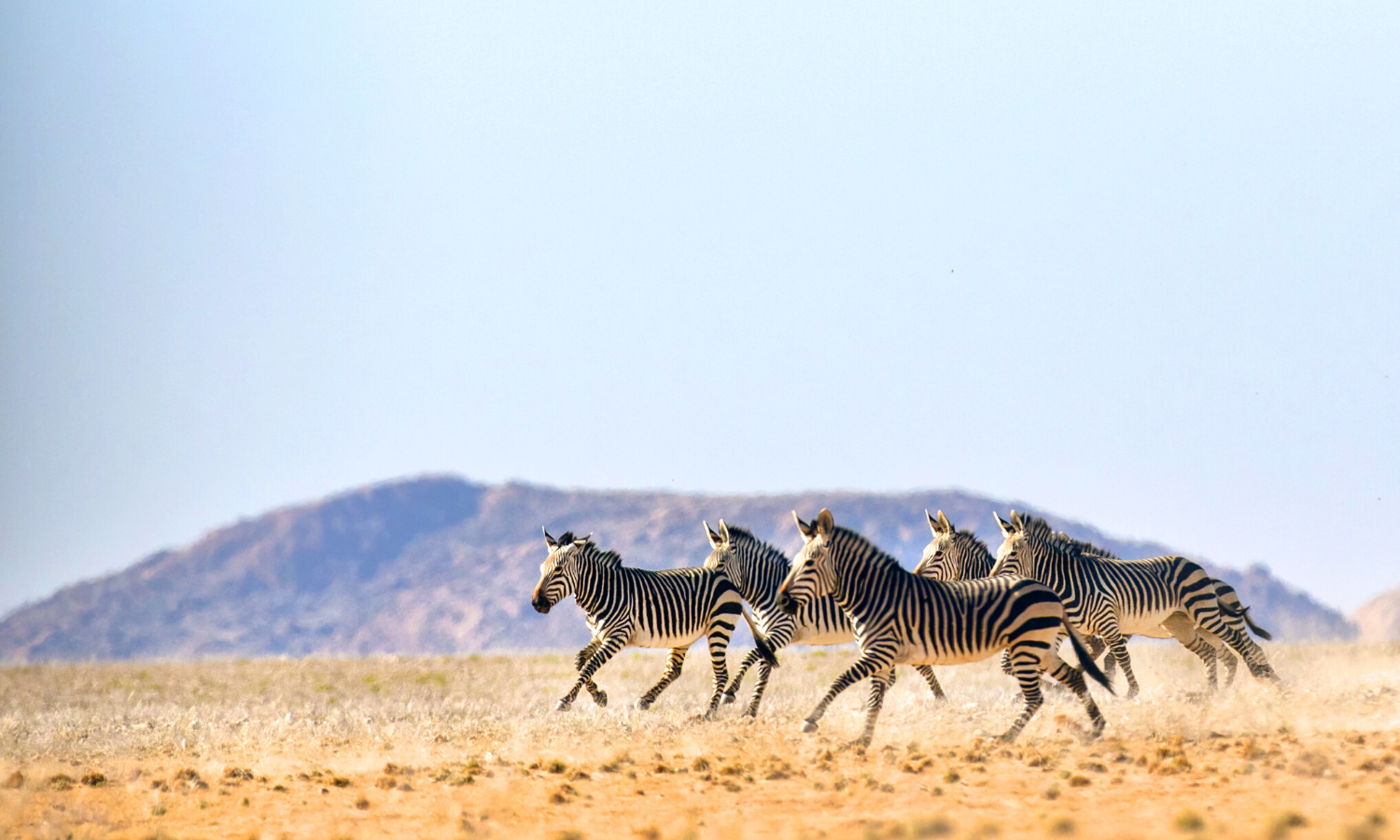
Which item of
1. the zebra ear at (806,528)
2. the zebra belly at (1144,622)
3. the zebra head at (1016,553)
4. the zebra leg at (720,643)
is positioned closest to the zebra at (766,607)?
the zebra leg at (720,643)

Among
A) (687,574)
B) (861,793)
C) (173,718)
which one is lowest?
(173,718)

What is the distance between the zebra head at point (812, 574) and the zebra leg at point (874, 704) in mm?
991

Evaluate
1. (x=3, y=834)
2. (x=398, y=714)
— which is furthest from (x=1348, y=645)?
(x=3, y=834)

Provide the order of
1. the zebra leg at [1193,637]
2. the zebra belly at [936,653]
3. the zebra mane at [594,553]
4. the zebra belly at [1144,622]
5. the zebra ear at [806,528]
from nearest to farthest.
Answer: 1. the zebra belly at [936,653]
2. the zebra ear at [806,528]
3. the zebra mane at [594,553]
4. the zebra belly at [1144,622]
5. the zebra leg at [1193,637]

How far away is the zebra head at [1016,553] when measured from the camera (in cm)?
1539

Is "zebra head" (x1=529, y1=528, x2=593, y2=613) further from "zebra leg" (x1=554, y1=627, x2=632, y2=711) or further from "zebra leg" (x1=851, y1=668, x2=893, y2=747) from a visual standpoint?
"zebra leg" (x1=851, y1=668, x2=893, y2=747)

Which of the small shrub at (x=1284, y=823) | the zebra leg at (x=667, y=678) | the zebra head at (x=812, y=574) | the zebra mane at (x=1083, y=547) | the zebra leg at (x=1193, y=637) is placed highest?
the zebra mane at (x=1083, y=547)

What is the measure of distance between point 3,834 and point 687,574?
812 centimetres

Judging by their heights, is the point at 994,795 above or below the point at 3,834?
above

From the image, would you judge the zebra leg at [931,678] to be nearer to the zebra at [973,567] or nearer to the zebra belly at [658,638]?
the zebra at [973,567]

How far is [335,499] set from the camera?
18900 cm

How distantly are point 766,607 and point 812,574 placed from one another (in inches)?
163

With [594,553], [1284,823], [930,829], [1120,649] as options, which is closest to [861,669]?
[930,829]

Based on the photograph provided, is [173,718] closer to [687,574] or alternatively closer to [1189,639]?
[687,574]
